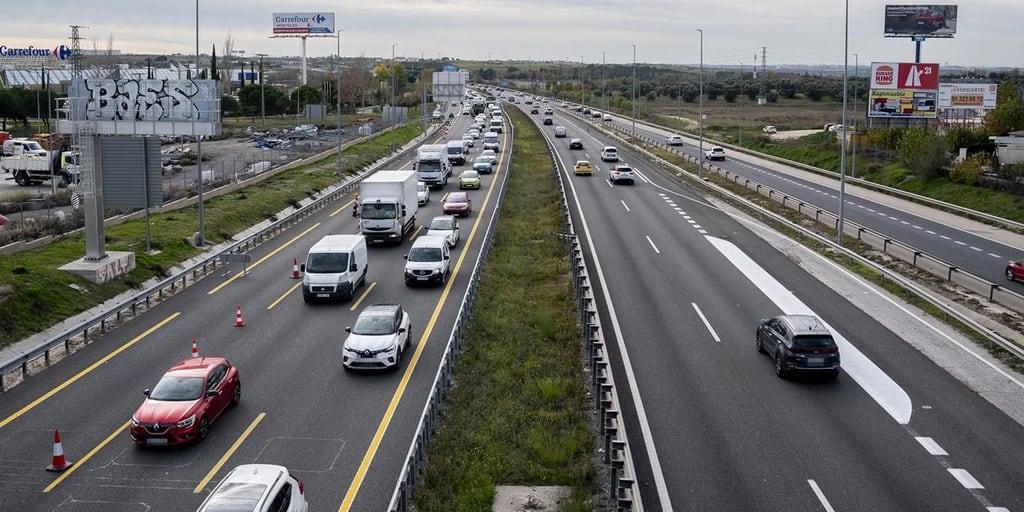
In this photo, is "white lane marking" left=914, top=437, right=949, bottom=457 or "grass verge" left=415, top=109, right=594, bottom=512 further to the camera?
"white lane marking" left=914, top=437, right=949, bottom=457

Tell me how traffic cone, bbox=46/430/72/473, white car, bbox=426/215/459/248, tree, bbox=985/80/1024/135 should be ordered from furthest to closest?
tree, bbox=985/80/1024/135, white car, bbox=426/215/459/248, traffic cone, bbox=46/430/72/473

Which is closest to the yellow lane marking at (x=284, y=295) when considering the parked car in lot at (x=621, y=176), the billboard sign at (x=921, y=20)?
the parked car in lot at (x=621, y=176)

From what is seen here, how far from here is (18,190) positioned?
64.5 metres

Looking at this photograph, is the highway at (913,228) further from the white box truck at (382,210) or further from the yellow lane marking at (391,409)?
the white box truck at (382,210)

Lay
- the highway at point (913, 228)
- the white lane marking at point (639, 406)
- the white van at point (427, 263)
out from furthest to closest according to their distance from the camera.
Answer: the highway at point (913, 228), the white van at point (427, 263), the white lane marking at point (639, 406)

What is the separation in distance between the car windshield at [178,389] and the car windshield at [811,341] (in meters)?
13.5

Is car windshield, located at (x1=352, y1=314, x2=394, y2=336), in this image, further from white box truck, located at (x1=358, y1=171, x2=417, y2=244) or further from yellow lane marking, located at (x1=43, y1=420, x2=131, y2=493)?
white box truck, located at (x1=358, y1=171, x2=417, y2=244)

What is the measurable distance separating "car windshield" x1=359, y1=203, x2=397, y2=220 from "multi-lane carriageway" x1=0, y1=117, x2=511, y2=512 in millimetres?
7875

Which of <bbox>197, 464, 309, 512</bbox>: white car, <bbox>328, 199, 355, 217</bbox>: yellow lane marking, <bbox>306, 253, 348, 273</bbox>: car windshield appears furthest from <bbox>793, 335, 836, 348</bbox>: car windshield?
<bbox>328, 199, 355, 217</bbox>: yellow lane marking

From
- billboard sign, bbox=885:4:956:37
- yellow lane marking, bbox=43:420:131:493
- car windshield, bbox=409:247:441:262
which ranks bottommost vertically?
yellow lane marking, bbox=43:420:131:493

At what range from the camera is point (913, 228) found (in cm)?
4841

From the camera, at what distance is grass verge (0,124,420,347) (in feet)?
91.5

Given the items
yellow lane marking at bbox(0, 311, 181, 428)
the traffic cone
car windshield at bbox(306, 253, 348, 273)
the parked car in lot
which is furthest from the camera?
the parked car in lot

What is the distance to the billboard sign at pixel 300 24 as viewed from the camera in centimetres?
19425
